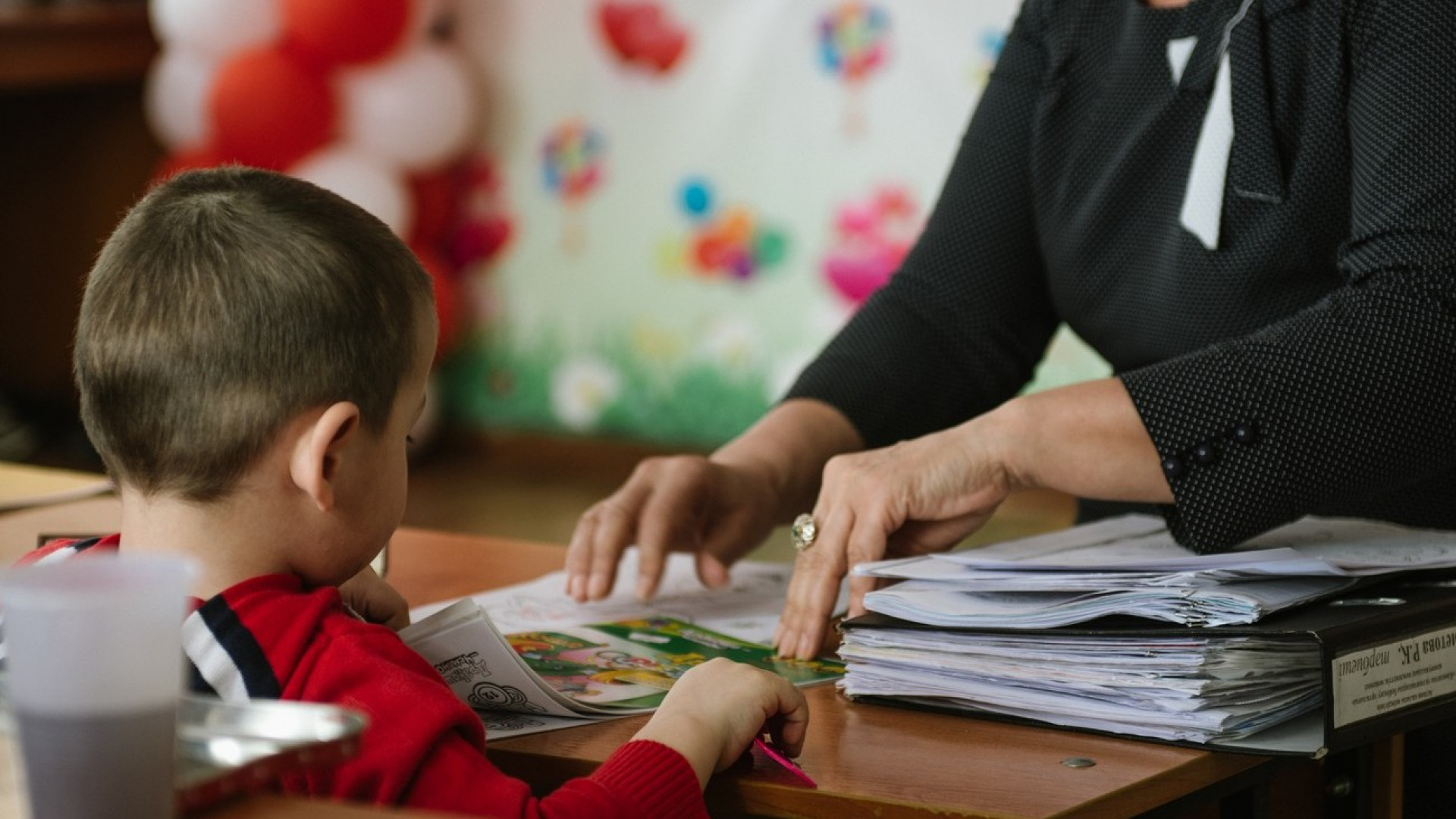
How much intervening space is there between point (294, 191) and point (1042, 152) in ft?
2.73

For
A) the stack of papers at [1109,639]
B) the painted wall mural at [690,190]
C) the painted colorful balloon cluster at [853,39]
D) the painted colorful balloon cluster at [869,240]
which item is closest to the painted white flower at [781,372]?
the painted wall mural at [690,190]

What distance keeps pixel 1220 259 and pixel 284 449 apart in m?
0.82

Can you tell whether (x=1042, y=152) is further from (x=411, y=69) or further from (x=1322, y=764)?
(x=411, y=69)

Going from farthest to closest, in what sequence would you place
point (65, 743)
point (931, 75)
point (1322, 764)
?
point (931, 75), point (1322, 764), point (65, 743)

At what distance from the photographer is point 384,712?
29.2 inches

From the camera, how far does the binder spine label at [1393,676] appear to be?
878mm

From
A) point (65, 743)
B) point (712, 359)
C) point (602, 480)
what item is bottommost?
point (602, 480)

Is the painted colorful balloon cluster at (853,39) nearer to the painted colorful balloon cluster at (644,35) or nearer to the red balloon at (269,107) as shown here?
the painted colorful balloon cluster at (644,35)

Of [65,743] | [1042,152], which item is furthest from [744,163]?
[65,743]

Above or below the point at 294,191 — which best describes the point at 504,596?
below

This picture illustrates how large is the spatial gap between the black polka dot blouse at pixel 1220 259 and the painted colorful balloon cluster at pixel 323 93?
2.65m

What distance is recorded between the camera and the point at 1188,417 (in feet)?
3.46

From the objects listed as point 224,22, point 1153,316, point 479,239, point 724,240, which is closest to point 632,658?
point 1153,316

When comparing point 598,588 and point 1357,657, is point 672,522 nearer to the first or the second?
point 598,588
